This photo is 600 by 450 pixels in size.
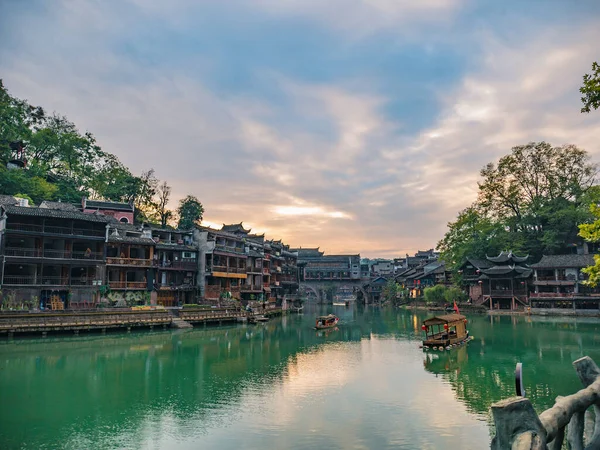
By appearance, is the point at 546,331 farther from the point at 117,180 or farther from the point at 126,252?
the point at 117,180

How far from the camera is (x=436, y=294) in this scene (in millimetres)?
84125

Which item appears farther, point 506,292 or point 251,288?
point 506,292

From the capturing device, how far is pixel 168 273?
61.3m

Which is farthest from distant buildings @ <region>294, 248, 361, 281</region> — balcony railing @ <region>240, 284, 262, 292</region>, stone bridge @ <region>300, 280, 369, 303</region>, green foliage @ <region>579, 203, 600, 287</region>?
green foliage @ <region>579, 203, 600, 287</region>

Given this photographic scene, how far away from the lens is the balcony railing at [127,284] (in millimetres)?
52156

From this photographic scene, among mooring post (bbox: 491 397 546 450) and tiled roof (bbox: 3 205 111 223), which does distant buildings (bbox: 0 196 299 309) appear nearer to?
tiled roof (bbox: 3 205 111 223)

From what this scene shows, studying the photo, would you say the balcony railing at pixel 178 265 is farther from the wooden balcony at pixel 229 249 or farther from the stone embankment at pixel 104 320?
the stone embankment at pixel 104 320

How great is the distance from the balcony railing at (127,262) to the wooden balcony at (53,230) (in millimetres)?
3543

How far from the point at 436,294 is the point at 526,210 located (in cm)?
2307

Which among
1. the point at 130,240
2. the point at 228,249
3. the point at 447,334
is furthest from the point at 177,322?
the point at 447,334

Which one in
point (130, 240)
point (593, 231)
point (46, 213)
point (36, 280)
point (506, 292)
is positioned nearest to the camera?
point (593, 231)

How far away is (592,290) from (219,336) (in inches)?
2296

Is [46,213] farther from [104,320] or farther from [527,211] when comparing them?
[527,211]

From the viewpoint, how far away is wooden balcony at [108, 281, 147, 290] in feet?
171
